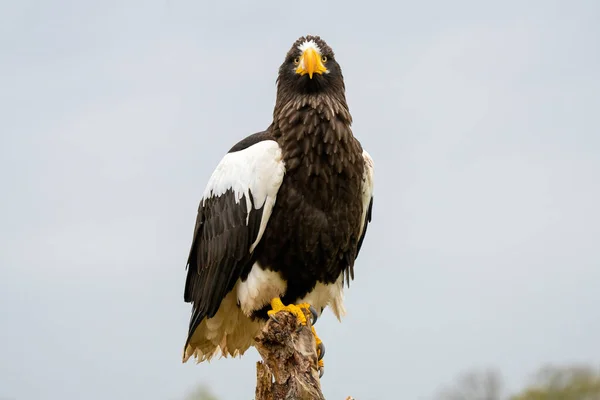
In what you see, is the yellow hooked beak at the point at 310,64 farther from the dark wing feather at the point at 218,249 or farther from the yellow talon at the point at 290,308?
the yellow talon at the point at 290,308

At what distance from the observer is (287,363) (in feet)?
22.1

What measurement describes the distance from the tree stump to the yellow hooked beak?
1943mm

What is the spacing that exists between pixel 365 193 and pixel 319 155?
25.4 inches

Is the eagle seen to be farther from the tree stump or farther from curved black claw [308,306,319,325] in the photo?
the tree stump

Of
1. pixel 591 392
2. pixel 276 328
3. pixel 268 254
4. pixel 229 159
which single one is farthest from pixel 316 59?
pixel 591 392

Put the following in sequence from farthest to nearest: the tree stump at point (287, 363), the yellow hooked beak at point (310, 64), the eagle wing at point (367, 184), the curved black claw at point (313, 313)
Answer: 1. the eagle wing at point (367, 184)
2. the curved black claw at point (313, 313)
3. the yellow hooked beak at point (310, 64)
4. the tree stump at point (287, 363)

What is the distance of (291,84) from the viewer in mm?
7496

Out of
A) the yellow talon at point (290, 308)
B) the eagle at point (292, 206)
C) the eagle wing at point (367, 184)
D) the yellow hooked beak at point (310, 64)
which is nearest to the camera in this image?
the yellow talon at point (290, 308)

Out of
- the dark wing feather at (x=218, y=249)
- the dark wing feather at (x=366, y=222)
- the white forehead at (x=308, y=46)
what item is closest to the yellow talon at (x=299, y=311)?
the dark wing feather at (x=218, y=249)

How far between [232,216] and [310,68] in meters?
1.34

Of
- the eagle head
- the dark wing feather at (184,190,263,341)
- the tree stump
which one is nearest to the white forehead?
the eagle head

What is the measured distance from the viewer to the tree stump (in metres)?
6.62

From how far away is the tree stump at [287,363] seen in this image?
6.62 meters

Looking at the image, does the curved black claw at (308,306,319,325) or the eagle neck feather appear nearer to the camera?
the eagle neck feather
